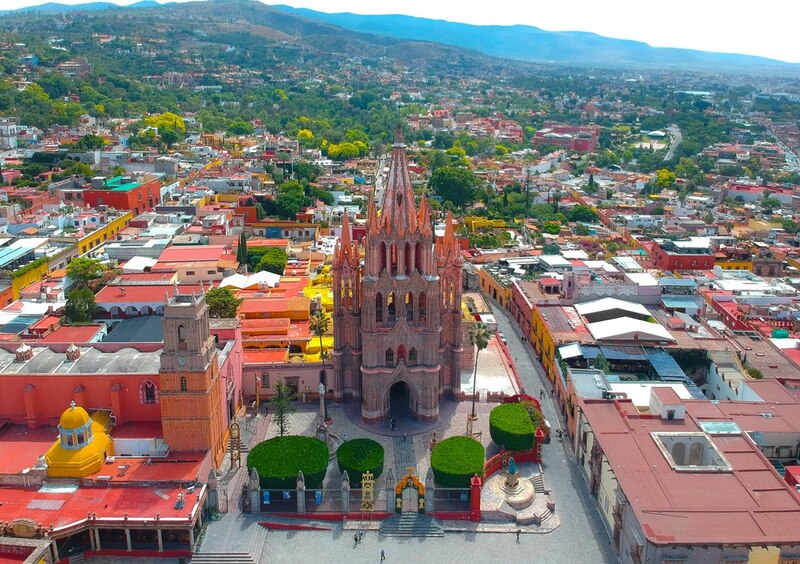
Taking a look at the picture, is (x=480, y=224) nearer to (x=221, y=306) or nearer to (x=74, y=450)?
(x=221, y=306)

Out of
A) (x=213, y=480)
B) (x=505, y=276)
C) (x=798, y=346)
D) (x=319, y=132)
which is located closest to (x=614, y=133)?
(x=319, y=132)

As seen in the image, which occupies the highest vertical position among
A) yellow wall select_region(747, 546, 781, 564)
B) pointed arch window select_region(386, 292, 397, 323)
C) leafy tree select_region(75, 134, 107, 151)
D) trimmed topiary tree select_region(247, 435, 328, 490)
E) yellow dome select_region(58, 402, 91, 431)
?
pointed arch window select_region(386, 292, 397, 323)

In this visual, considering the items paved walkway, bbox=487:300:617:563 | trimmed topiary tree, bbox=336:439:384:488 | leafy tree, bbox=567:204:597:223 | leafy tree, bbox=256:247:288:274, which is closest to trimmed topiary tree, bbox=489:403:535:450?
paved walkway, bbox=487:300:617:563

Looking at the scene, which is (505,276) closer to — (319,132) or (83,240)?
(83,240)

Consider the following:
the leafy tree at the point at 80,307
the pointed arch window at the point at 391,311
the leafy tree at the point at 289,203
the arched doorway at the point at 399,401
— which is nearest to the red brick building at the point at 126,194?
the leafy tree at the point at 289,203

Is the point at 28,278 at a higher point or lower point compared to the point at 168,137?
lower

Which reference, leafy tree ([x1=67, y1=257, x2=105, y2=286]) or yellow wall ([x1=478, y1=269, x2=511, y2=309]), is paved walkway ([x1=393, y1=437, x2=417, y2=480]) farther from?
leafy tree ([x1=67, y1=257, x2=105, y2=286])

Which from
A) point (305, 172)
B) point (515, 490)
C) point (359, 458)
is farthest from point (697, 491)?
point (305, 172)
